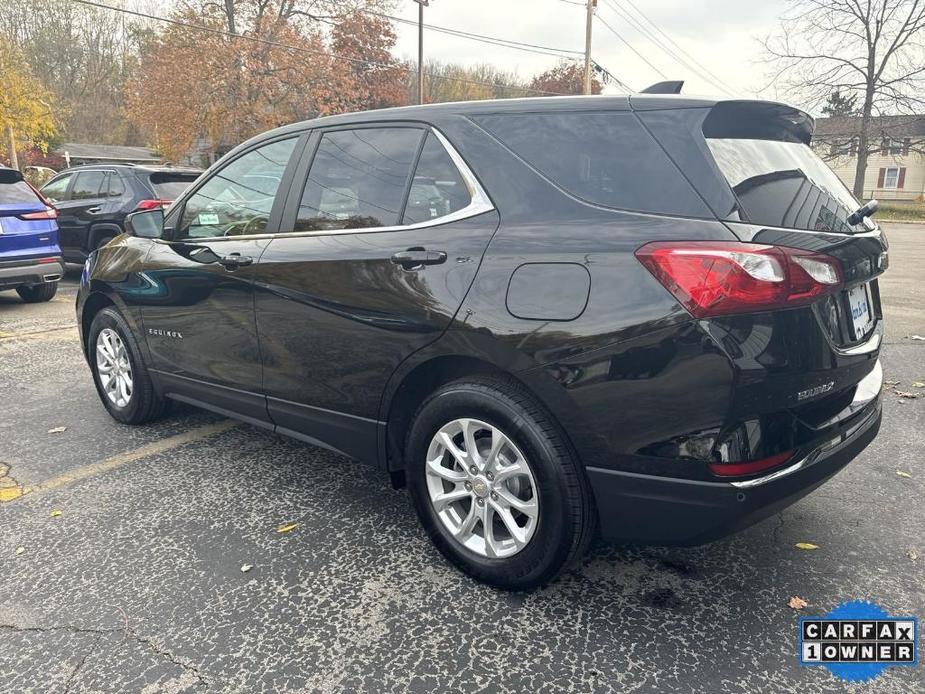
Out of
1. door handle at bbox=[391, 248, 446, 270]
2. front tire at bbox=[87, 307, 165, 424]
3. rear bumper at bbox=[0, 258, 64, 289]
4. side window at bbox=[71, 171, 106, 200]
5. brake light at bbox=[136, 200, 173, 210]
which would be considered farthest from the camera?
side window at bbox=[71, 171, 106, 200]

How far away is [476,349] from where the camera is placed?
2256 mm

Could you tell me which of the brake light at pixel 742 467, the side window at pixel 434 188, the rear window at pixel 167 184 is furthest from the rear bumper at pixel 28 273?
the brake light at pixel 742 467

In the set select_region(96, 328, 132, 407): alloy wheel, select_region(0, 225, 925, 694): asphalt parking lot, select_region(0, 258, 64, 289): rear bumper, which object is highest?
select_region(0, 258, 64, 289): rear bumper

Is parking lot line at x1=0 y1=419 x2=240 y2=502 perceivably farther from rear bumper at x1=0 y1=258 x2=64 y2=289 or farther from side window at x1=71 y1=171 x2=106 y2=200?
side window at x1=71 y1=171 x2=106 y2=200

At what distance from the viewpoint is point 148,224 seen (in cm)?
378

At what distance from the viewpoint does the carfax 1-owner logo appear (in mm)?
2057

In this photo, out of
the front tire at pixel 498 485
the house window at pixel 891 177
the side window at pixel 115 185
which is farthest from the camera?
the house window at pixel 891 177

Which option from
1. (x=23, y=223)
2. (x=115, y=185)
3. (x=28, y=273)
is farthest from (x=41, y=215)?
(x=115, y=185)

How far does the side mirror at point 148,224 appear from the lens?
374 cm

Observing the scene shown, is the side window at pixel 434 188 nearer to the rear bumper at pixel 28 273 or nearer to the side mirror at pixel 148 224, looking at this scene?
the side mirror at pixel 148 224

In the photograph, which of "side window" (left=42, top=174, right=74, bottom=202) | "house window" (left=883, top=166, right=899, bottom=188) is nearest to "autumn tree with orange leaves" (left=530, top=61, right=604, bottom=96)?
"house window" (left=883, top=166, right=899, bottom=188)

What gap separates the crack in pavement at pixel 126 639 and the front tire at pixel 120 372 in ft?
6.12

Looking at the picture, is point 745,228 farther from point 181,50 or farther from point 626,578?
point 181,50

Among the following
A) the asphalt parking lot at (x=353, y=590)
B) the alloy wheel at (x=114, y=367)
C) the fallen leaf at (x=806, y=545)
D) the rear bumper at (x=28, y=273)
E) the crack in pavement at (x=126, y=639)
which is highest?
the rear bumper at (x=28, y=273)
